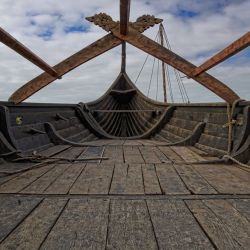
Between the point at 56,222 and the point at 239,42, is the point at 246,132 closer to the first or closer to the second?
the point at 239,42

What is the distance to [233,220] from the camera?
1361 millimetres

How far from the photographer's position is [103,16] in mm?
3418

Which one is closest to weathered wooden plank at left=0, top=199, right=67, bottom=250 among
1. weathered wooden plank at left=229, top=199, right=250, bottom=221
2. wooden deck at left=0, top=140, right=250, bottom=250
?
wooden deck at left=0, top=140, right=250, bottom=250

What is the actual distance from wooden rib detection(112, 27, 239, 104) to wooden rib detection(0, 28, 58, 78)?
3.12 feet

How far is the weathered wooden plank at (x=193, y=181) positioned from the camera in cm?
185

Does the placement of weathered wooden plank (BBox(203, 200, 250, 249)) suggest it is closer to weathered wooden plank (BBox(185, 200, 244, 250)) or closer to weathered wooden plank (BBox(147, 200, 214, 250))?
weathered wooden plank (BBox(185, 200, 244, 250))

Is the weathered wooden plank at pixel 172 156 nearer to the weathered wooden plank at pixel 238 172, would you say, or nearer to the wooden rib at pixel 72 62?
the weathered wooden plank at pixel 238 172

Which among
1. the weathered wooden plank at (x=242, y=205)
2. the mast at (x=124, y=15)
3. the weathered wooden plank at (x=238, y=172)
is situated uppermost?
the mast at (x=124, y=15)

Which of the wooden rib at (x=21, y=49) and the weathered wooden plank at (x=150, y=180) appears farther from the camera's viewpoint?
the wooden rib at (x=21, y=49)

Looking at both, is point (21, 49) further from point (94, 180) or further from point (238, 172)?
point (238, 172)

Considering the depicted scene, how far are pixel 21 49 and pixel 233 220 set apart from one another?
2246 millimetres

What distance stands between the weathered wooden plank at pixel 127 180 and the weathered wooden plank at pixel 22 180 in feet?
2.05

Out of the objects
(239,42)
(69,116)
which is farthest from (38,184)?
(69,116)

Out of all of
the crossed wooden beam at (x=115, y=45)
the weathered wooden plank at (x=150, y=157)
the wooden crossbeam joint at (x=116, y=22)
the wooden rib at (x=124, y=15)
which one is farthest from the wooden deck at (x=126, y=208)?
the wooden crossbeam joint at (x=116, y=22)
